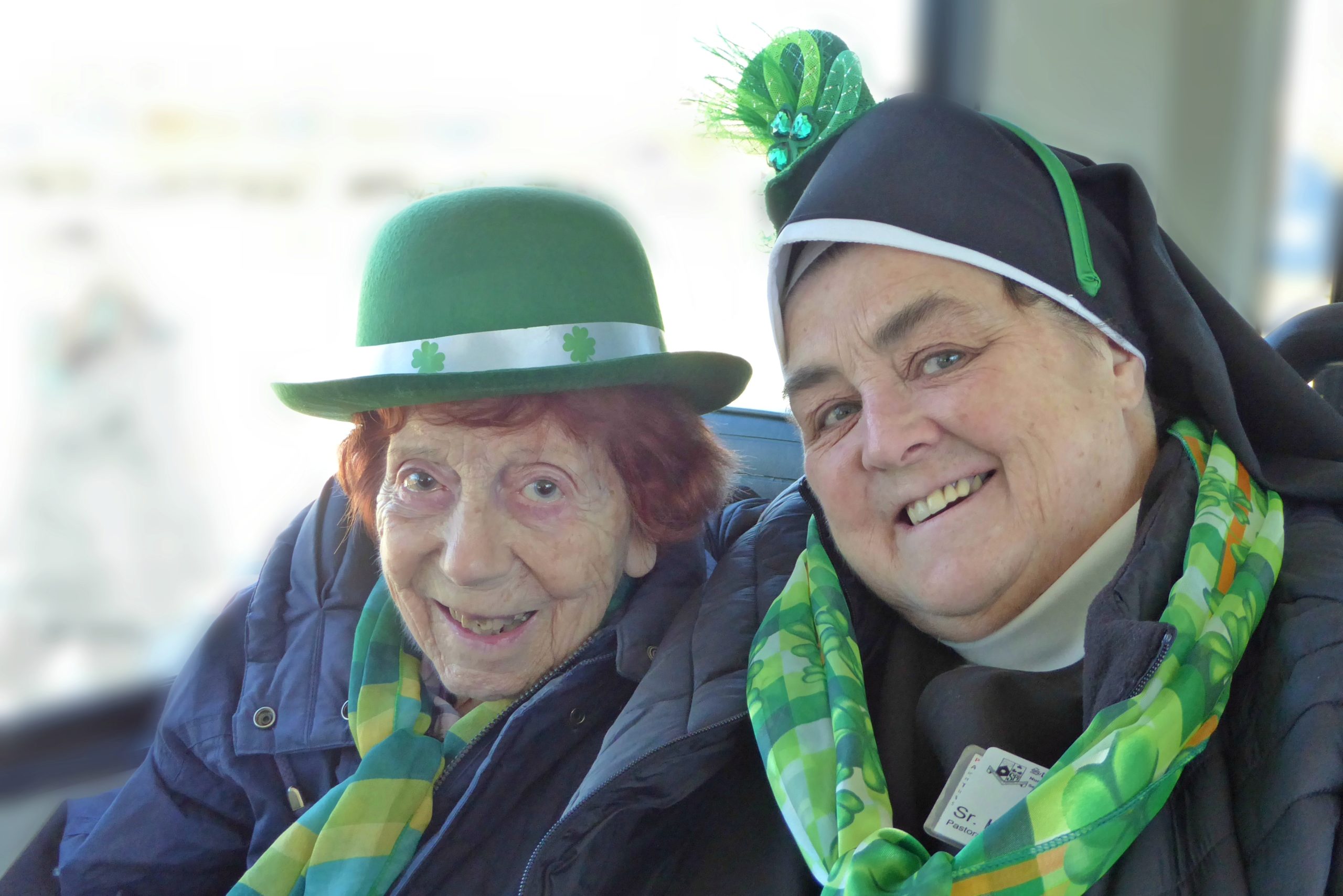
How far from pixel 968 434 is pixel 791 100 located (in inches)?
21.3

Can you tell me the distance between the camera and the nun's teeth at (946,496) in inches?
50.5

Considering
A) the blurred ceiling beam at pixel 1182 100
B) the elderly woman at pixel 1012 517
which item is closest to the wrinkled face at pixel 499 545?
the elderly woman at pixel 1012 517

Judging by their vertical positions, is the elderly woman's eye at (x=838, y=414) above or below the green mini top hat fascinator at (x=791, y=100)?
below

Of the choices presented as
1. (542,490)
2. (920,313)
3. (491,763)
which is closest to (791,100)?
(920,313)

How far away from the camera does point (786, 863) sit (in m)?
1.27

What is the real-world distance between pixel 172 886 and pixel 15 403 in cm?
96

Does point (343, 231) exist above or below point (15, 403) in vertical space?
above

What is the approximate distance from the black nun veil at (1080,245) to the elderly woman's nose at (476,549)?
52 centimetres

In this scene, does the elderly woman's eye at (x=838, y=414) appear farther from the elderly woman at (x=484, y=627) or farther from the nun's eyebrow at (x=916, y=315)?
the elderly woman at (x=484, y=627)

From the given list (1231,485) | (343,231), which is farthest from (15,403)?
(1231,485)

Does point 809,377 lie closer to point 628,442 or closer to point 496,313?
point 628,442

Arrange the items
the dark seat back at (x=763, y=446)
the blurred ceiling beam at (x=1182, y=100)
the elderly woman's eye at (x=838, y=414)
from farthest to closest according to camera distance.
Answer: the blurred ceiling beam at (x=1182, y=100)
the dark seat back at (x=763, y=446)
the elderly woman's eye at (x=838, y=414)

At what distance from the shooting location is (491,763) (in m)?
1.41

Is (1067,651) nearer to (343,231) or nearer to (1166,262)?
(1166,262)
